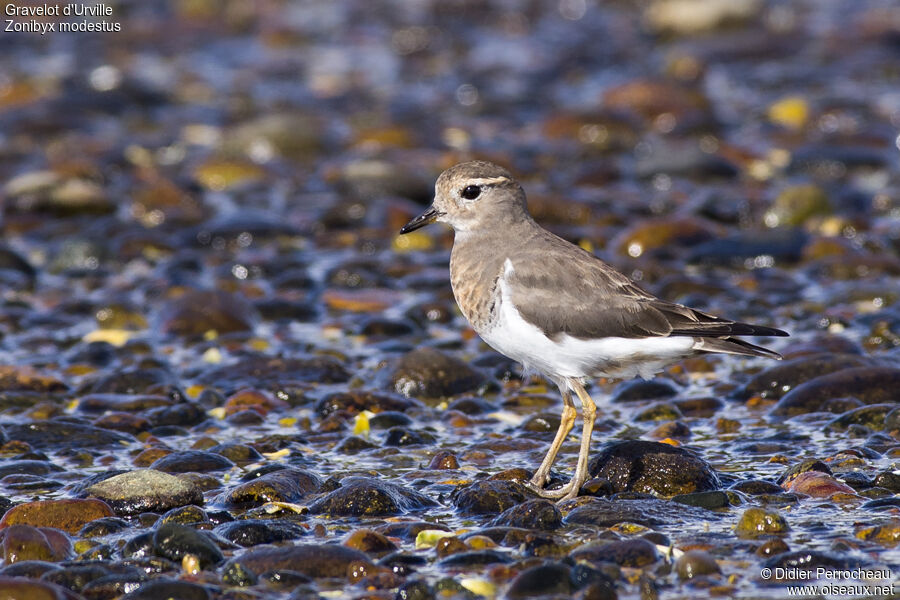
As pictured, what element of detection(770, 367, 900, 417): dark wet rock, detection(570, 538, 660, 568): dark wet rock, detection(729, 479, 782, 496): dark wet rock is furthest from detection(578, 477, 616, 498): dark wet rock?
detection(770, 367, 900, 417): dark wet rock

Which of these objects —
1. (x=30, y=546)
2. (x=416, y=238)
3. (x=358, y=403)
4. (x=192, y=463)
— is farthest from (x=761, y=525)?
(x=416, y=238)

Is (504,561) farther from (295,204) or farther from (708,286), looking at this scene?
(295,204)

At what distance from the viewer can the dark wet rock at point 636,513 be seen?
20.5 ft

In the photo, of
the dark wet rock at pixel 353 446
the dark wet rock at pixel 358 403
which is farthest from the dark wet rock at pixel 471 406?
the dark wet rock at pixel 353 446

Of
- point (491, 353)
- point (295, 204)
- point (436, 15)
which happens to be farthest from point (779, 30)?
point (491, 353)

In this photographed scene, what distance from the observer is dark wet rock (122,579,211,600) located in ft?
17.6

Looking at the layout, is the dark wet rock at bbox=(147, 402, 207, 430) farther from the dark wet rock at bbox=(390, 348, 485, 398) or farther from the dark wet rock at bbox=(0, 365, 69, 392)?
the dark wet rock at bbox=(390, 348, 485, 398)

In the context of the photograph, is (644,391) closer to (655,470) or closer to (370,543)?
(655,470)

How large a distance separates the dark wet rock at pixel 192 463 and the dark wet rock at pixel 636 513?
2.25 meters

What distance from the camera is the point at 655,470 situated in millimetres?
6750

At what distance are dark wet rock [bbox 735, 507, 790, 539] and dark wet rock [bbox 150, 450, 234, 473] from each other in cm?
311

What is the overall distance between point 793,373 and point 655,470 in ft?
6.68

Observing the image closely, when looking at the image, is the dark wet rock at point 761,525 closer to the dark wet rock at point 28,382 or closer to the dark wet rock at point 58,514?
the dark wet rock at point 58,514

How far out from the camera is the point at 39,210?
11945mm
